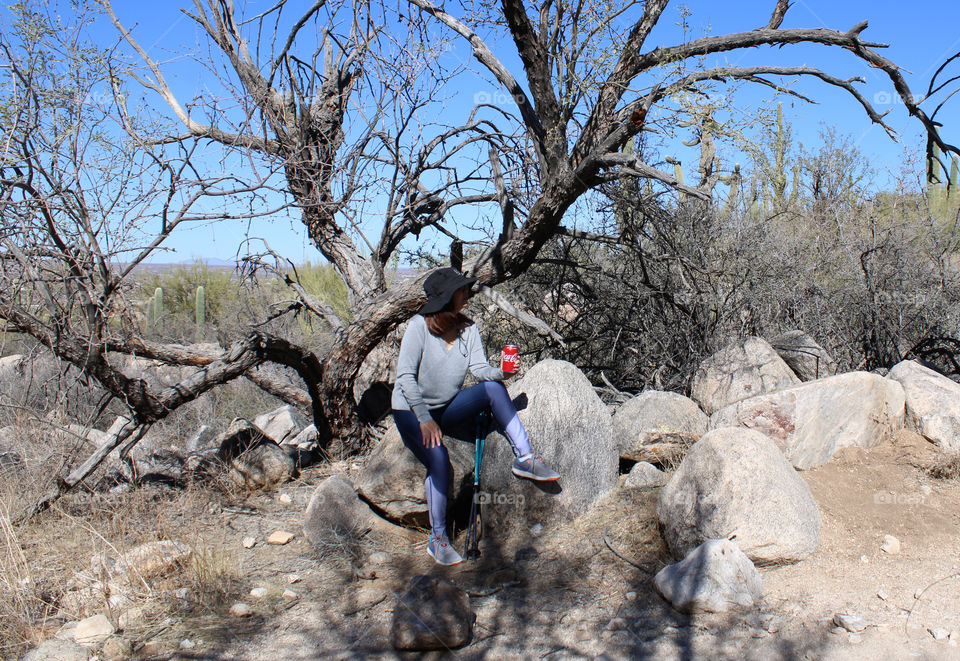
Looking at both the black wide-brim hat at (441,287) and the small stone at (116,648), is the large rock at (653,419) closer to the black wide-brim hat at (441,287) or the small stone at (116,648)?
the black wide-brim hat at (441,287)

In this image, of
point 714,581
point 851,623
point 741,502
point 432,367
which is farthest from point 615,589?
point 432,367

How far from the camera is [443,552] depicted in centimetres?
432

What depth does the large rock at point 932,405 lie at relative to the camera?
15.6 ft

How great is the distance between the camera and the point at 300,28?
22.0 ft

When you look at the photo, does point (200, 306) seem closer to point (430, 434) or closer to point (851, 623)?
point (430, 434)

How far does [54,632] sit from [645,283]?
554 cm

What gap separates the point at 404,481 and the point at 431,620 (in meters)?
1.42

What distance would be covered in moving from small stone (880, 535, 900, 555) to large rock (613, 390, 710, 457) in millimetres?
1530

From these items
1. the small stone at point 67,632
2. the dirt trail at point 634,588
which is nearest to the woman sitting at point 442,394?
the dirt trail at point 634,588

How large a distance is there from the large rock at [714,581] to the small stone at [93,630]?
275 centimetres

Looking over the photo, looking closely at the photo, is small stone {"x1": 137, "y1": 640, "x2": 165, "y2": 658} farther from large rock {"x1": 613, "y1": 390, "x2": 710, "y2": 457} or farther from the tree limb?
the tree limb

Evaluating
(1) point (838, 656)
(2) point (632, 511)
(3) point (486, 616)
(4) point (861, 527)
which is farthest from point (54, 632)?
(4) point (861, 527)

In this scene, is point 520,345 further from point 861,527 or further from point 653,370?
point 861,527

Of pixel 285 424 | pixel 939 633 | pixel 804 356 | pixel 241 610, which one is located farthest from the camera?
pixel 285 424
